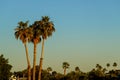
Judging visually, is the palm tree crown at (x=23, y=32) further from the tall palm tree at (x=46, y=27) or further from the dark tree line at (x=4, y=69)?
the dark tree line at (x=4, y=69)

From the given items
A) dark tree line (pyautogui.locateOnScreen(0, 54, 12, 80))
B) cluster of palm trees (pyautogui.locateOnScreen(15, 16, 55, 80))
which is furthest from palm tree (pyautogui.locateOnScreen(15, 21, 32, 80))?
dark tree line (pyautogui.locateOnScreen(0, 54, 12, 80))

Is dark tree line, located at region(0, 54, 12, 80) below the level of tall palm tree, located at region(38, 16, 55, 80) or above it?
below

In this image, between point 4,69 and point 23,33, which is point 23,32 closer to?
point 23,33

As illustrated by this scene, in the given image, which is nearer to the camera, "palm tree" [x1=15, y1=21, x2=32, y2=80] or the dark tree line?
"palm tree" [x1=15, y1=21, x2=32, y2=80]

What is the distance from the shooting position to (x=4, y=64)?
80812 millimetres

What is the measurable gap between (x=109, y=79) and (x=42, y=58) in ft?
178

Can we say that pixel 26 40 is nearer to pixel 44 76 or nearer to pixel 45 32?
pixel 45 32

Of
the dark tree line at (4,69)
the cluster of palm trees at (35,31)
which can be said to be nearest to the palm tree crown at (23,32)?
the cluster of palm trees at (35,31)

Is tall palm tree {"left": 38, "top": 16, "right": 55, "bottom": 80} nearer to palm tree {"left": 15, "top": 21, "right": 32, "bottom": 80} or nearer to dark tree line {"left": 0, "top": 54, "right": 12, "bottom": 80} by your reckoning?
palm tree {"left": 15, "top": 21, "right": 32, "bottom": 80}

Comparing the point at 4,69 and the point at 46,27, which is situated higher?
the point at 46,27

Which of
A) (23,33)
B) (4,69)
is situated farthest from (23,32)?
(4,69)

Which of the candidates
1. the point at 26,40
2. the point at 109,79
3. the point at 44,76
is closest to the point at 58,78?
the point at 44,76

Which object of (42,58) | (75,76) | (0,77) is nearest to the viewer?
(42,58)

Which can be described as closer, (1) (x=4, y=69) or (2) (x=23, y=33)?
(2) (x=23, y=33)
